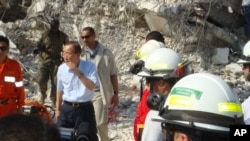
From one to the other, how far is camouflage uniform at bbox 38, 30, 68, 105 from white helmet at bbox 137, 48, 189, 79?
13.9 ft

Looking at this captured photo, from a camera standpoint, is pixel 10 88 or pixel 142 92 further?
pixel 10 88

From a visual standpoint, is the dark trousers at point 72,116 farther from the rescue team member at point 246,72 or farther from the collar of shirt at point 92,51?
the rescue team member at point 246,72

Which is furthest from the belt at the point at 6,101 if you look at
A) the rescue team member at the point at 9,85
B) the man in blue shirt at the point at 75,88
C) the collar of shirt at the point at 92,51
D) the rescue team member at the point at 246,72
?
the rescue team member at the point at 246,72

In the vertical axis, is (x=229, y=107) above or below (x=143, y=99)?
above

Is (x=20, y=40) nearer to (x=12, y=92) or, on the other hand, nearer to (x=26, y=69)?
(x=26, y=69)

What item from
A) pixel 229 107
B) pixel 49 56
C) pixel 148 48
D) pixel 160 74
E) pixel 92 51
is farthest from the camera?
pixel 49 56

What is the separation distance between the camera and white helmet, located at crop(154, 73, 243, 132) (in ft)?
6.82

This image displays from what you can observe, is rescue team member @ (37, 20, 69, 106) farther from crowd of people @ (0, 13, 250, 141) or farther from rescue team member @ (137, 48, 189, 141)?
rescue team member @ (137, 48, 189, 141)

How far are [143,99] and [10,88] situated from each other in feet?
5.28

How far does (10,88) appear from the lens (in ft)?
15.4

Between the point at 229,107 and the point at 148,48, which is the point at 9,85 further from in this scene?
the point at 229,107

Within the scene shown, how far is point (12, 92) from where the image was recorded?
186 inches

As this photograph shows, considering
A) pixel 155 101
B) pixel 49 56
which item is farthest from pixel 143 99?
pixel 49 56

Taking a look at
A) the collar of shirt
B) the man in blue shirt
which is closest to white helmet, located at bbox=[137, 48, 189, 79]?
the man in blue shirt
